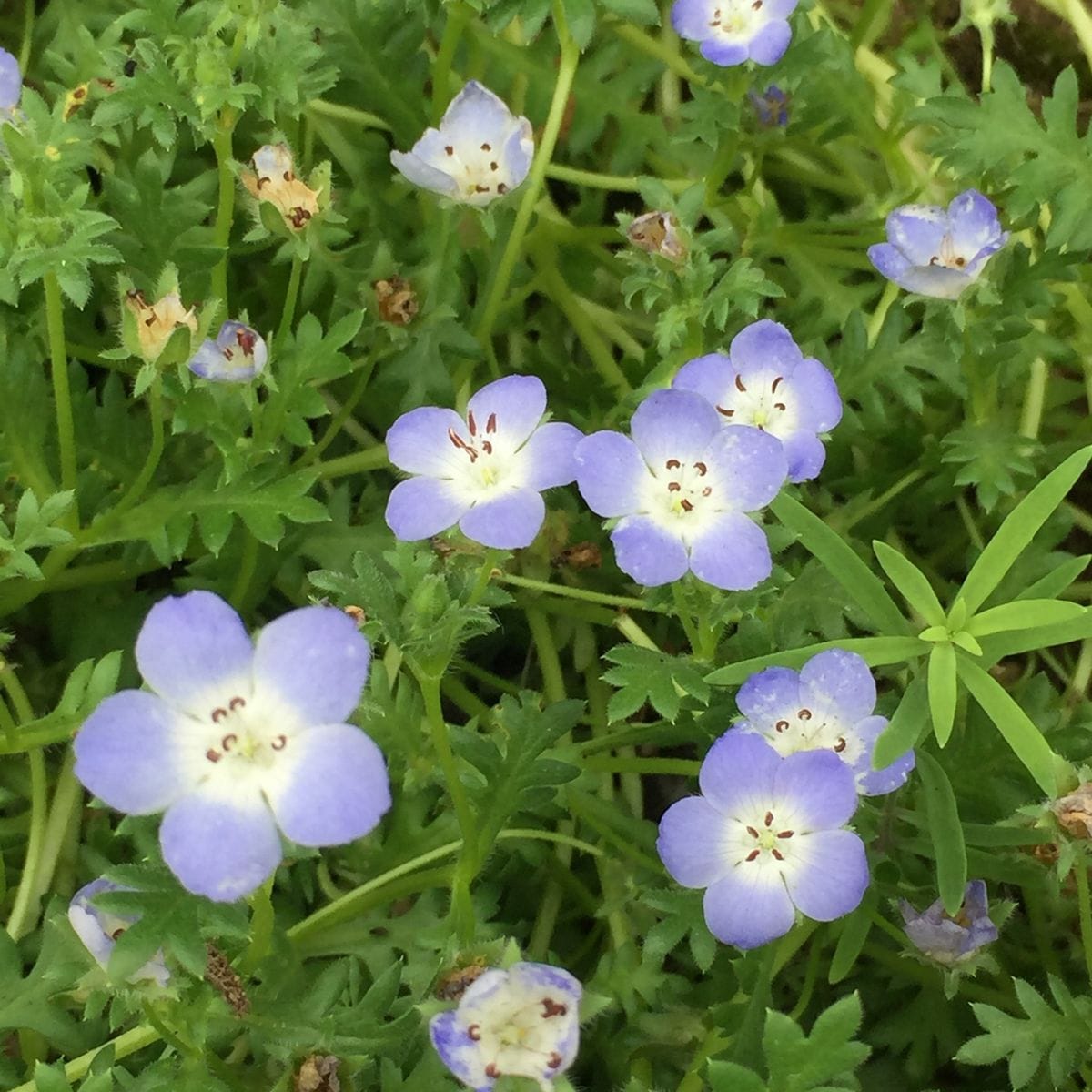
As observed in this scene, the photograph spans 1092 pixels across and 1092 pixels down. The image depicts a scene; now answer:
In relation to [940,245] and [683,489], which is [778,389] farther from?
[940,245]

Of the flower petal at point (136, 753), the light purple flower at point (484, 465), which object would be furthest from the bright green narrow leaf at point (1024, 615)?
the flower petal at point (136, 753)

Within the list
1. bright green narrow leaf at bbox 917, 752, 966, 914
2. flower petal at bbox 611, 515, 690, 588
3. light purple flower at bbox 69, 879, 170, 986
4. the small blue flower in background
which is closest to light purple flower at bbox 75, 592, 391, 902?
light purple flower at bbox 69, 879, 170, 986

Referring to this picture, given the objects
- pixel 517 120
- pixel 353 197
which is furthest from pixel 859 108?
pixel 353 197

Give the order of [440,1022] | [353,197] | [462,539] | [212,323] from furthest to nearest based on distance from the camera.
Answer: [353,197] < [212,323] < [462,539] < [440,1022]

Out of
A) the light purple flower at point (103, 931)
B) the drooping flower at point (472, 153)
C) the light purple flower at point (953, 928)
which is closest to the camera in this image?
the light purple flower at point (103, 931)

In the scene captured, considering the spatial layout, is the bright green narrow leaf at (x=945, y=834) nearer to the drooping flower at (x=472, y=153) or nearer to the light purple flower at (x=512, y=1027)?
the light purple flower at (x=512, y=1027)

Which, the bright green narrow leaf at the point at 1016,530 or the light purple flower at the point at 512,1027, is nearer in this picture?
the light purple flower at the point at 512,1027

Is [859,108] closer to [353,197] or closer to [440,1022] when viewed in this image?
[353,197]
